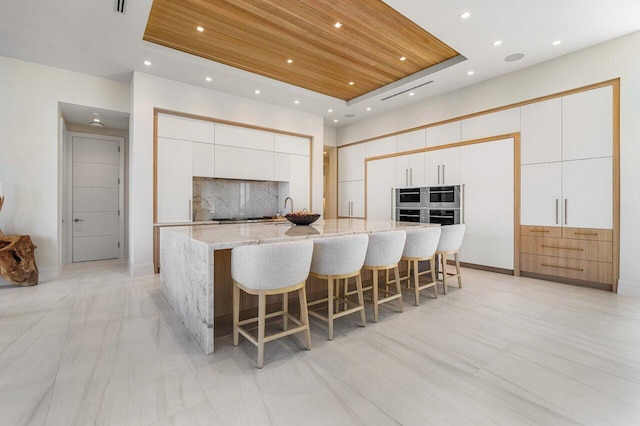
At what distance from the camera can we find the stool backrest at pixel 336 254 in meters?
2.27

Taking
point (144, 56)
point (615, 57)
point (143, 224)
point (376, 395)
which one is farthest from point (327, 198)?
point (376, 395)

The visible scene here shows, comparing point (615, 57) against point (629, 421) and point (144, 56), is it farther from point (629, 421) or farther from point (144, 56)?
point (144, 56)

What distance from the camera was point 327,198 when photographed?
788 cm

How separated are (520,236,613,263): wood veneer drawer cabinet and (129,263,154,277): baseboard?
568 centimetres

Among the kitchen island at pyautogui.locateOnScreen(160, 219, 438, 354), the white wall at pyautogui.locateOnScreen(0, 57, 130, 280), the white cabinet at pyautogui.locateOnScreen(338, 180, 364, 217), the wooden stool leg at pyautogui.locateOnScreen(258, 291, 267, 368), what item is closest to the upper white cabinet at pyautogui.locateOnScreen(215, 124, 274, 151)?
the white wall at pyautogui.locateOnScreen(0, 57, 130, 280)

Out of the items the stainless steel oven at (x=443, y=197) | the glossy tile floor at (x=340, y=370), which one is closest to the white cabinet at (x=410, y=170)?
the stainless steel oven at (x=443, y=197)

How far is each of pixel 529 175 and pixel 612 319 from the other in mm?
2192

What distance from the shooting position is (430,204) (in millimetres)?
5402

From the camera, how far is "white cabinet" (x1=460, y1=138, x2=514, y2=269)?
4.47m

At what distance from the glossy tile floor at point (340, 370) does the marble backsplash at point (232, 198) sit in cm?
259

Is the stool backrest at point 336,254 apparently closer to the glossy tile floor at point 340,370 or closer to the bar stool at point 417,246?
the glossy tile floor at point 340,370

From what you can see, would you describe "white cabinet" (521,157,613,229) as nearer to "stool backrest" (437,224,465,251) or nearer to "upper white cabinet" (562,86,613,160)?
"upper white cabinet" (562,86,613,160)

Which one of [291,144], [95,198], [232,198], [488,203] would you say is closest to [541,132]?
[488,203]

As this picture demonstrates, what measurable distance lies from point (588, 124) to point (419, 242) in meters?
2.92
